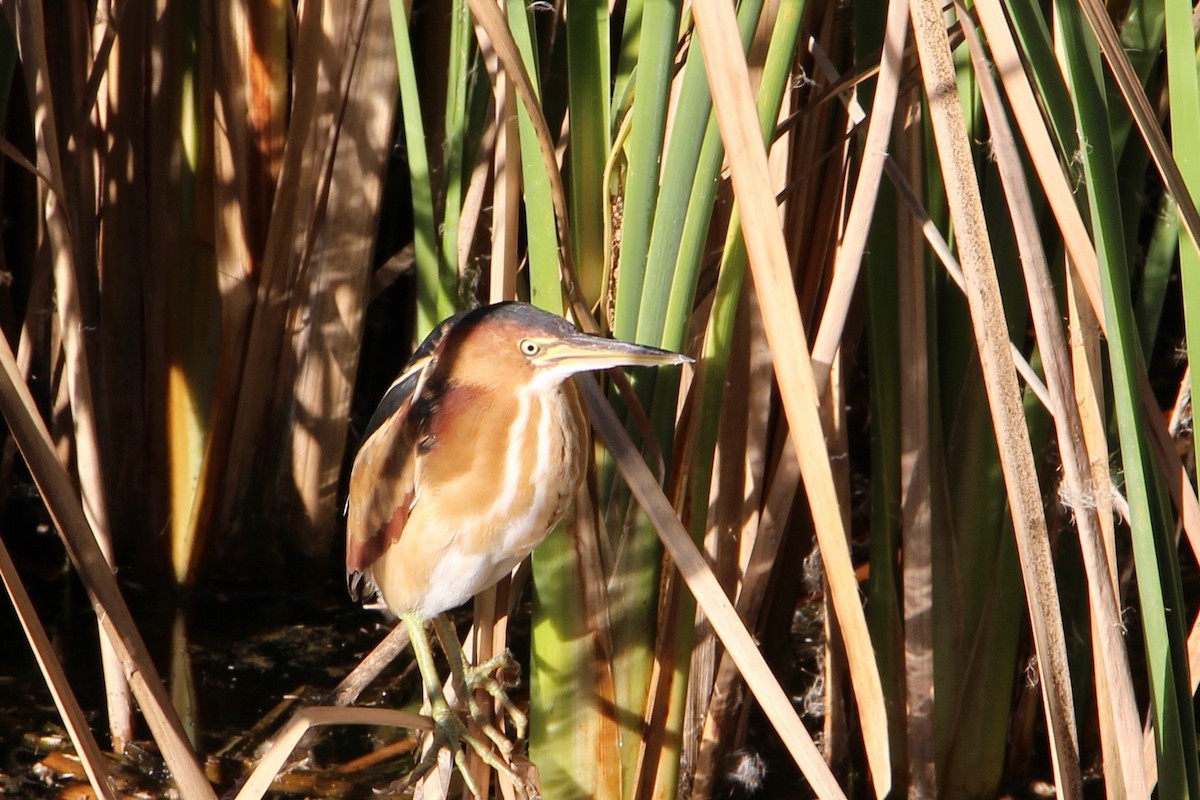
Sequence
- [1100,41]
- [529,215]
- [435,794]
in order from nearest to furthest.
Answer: [1100,41] < [529,215] < [435,794]

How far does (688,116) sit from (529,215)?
0.65ft

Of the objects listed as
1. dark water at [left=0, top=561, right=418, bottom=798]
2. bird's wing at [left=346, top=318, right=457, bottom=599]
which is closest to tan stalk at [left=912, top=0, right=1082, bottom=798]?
bird's wing at [left=346, top=318, right=457, bottom=599]

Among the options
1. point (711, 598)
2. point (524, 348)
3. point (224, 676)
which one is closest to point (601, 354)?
point (524, 348)

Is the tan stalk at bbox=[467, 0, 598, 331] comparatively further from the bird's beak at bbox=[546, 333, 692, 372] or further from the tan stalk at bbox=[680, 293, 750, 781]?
the tan stalk at bbox=[680, 293, 750, 781]

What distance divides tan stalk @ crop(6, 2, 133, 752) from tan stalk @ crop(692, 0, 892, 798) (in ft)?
2.96

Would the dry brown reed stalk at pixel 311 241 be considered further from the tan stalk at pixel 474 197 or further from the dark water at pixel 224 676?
the tan stalk at pixel 474 197

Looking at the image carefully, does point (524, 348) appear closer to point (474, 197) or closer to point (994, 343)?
point (474, 197)

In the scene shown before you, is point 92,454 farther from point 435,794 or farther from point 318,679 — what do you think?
point 435,794

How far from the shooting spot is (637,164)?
1214 mm

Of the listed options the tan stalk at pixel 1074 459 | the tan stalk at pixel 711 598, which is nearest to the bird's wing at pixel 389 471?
the tan stalk at pixel 711 598

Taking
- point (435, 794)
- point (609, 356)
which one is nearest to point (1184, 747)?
point (609, 356)

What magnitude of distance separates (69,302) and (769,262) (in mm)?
1166

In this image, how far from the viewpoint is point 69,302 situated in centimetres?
176

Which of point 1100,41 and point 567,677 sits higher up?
point 1100,41
